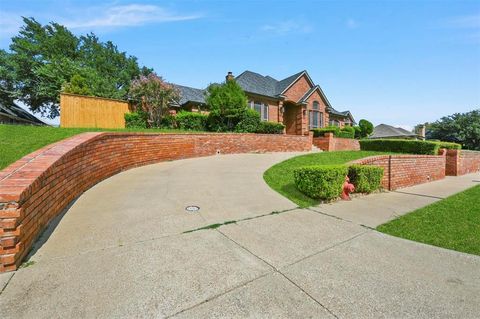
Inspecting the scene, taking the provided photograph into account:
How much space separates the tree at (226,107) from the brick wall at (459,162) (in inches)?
492

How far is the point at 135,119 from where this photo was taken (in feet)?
52.5

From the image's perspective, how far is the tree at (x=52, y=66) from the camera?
2448cm

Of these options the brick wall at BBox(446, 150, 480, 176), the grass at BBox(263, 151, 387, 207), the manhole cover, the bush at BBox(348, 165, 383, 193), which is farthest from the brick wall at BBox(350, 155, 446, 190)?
the manhole cover

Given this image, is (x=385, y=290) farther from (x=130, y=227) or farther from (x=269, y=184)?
(x=269, y=184)

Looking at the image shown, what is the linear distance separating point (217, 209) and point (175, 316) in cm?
278

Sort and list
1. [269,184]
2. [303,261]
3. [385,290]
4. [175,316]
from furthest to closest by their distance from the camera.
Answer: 1. [269,184]
2. [303,261]
3. [385,290]
4. [175,316]

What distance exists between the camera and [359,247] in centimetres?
337

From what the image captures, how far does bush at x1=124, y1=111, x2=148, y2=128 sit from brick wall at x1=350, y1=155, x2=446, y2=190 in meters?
13.9

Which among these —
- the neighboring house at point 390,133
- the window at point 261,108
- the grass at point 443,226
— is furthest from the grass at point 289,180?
the neighboring house at point 390,133

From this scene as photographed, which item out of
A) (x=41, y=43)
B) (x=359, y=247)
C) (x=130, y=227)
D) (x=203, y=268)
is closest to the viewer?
(x=203, y=268)

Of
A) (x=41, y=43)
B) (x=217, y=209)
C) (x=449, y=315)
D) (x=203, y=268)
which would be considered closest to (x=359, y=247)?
(x=449, y=315)

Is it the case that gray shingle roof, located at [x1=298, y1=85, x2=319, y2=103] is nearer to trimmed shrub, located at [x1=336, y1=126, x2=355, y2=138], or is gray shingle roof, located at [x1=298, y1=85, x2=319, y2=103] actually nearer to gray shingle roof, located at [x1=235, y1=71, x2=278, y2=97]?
gray shingle roof, located at [x1=235, y1=71, x2=278, y2=97]

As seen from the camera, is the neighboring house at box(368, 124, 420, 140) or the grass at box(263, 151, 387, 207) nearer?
the grass at box(263, 151, 387, 207)

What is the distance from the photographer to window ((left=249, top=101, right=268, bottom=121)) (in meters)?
21.8
